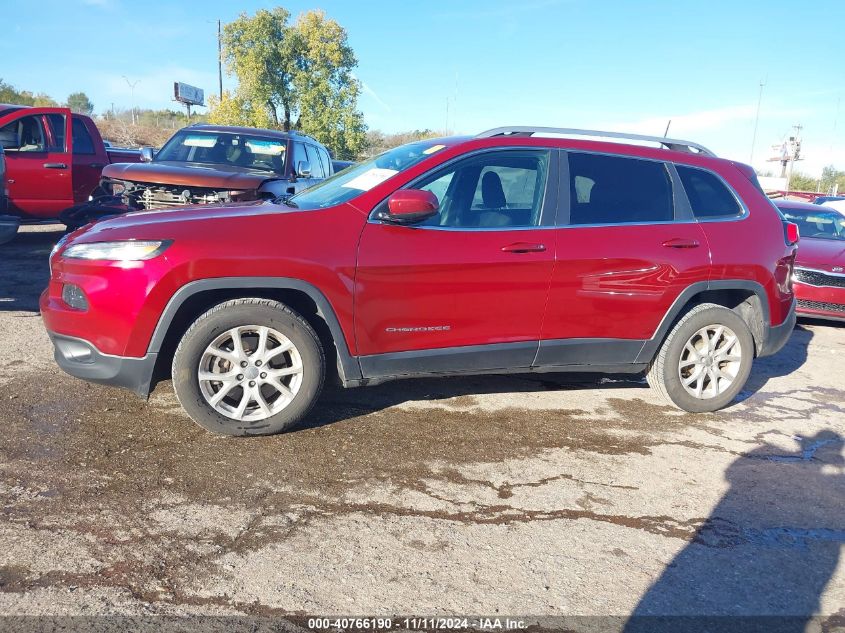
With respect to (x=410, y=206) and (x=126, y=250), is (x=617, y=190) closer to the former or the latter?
(x=410, y=206)

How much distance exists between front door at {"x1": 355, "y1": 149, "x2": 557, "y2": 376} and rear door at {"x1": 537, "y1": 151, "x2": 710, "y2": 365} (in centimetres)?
13

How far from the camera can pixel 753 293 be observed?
488 cm

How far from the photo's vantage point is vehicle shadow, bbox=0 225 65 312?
6.72m

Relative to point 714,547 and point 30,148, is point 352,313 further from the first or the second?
point 30,148

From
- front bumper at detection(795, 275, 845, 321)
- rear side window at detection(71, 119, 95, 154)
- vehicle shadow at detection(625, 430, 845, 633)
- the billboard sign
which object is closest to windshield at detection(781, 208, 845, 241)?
front bumper at detection(795, 275, 845, 321)

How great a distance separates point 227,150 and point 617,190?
5606 mm

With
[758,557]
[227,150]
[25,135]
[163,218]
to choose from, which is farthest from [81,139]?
[758,557]

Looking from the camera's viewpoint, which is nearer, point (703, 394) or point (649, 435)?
point (649, 435)

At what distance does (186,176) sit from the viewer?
7246 mm

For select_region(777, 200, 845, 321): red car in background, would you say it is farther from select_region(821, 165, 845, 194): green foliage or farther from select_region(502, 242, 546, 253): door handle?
select_region(821, 165, 845, 194): green foliage

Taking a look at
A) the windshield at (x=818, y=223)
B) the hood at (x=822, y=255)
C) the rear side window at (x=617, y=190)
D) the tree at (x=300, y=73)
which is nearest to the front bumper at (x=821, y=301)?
the hood at (x=822, y=255)

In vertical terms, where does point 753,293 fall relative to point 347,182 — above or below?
below

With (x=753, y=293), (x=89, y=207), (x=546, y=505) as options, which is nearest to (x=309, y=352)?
(x=546, y=505)

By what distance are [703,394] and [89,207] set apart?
780cm
